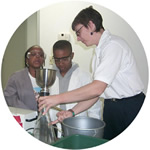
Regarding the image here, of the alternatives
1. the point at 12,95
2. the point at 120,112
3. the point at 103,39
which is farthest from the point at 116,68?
the point at 12,95

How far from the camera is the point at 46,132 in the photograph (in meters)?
0.72

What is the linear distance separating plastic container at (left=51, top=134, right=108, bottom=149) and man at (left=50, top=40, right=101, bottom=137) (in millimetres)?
491

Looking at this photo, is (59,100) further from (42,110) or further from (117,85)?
(117,85)

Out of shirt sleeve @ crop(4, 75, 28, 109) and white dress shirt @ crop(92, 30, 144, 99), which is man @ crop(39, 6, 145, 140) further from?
shirt sleeve @ crop(4, 75, 28, 109)

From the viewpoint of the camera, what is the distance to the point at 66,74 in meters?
1.25

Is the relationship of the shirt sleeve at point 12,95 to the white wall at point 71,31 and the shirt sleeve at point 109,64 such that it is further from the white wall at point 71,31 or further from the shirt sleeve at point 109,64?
the shirt sleeve at point 109,64

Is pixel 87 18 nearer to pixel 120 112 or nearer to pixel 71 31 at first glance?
pixel 120 112

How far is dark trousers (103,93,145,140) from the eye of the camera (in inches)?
37.1

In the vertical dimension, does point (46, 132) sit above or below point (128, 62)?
below

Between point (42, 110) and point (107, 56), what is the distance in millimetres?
328

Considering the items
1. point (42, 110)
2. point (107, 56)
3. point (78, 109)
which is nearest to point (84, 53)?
point (78, 109)

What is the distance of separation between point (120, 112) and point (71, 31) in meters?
0.78

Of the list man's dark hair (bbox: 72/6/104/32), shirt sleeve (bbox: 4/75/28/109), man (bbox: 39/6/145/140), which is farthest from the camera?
shirt sleeve (bbox: 4/75/28/109)

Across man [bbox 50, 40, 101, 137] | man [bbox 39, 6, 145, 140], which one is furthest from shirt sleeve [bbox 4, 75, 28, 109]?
man [bbox 39, 6, 145, 140]
